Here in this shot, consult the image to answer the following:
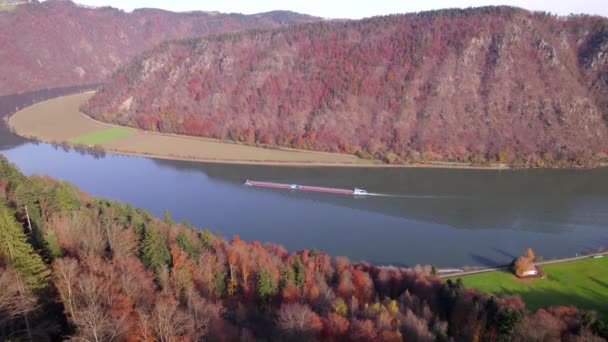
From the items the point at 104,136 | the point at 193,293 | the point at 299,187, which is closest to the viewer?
the point at 193,293

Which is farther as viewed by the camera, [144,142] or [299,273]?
[144,142]

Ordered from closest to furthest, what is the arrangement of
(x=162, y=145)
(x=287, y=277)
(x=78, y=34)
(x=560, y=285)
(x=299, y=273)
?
(x=287, y=277), (x=299, y=273), (x=560, y=285), (x=162, y=145), (x=78, y=34)

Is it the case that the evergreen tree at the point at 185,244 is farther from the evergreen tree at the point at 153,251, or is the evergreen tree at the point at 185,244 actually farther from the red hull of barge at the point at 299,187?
the red hull of barge at the point at 299,187

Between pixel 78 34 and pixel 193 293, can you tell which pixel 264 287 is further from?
pixel 78 34

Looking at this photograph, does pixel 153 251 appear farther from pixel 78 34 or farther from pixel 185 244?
pixel 78 34

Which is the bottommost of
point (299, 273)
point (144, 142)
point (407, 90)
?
point (144, 142)

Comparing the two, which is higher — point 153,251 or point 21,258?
point 21,258

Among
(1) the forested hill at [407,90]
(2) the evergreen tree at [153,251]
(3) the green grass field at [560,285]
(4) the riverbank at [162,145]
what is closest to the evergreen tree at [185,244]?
(2) the evergreen tree at [153,251]

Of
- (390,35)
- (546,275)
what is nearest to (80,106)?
(390,35)

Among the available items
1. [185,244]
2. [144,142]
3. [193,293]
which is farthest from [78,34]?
[193,293]
